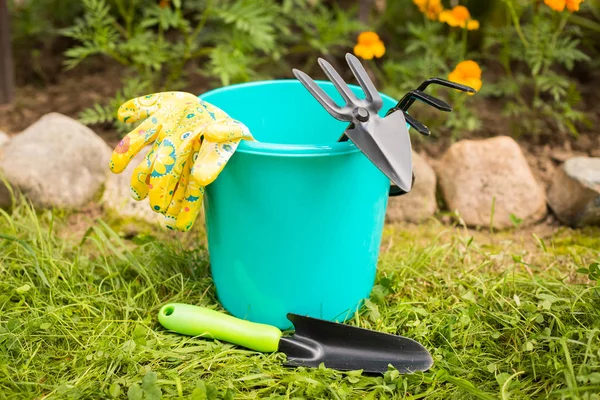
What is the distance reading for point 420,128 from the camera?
126cm

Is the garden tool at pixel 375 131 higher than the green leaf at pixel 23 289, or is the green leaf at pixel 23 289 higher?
the garden tool at pixel 375 131

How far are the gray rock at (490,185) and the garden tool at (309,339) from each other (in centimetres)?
76

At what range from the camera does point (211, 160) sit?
127 cm

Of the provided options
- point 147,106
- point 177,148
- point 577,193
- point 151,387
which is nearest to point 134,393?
point 151,387

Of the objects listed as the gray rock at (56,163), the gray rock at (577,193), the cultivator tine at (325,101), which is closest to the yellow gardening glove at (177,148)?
the cultivator tine at (325,101)

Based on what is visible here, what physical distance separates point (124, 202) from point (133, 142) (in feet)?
2.28

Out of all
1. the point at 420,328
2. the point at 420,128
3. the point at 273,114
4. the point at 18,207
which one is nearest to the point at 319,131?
the point at 273,114

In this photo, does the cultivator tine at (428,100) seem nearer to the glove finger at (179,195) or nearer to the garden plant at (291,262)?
the garden plant at (291,262)

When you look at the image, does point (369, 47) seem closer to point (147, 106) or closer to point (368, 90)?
point (368, 90)

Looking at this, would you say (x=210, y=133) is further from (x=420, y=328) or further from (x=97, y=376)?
(x=420, y=328)

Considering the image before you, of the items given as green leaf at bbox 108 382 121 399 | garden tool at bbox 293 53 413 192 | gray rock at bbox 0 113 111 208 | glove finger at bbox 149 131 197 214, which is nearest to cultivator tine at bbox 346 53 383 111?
garden tool at bbox 293 53 413 192

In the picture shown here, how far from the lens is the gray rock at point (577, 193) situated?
6.41 ft

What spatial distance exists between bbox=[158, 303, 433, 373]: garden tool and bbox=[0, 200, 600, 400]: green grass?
0.03 meters

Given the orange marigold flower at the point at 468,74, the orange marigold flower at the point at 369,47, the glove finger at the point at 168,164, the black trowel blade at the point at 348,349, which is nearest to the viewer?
the glove finger at the point at 168,164
